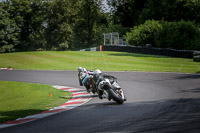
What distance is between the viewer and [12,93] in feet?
48.3

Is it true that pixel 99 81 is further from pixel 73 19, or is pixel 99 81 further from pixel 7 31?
pixel 73 19

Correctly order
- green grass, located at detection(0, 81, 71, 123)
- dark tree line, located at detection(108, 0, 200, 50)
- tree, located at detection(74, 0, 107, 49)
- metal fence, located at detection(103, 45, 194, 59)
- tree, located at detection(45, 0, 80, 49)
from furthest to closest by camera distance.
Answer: tree, located at detection(74, 0, 107, 49)
tree, located at detection(45, 0, 80, 49)
dark tree line, located at detection(108, 0, 200, 50)
metal fence, located at detection(103, 45, 194, 59)
green grass, located at detection(0, 81, 71, 123)

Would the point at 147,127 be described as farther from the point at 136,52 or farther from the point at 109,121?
the point at 136,52

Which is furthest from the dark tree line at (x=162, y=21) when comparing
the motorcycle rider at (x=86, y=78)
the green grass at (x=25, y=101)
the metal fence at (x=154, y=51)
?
the motorcycle rider at (x=86, y=78)

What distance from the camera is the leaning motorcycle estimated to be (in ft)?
34.5

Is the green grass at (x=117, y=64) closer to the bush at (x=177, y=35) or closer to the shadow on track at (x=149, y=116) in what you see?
the bush at (x=177, y=35)

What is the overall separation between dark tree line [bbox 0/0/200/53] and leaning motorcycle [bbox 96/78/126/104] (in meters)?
41.7

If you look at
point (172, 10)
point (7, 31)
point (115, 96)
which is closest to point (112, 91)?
point (115, 96)

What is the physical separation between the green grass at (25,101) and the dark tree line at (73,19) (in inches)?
1513

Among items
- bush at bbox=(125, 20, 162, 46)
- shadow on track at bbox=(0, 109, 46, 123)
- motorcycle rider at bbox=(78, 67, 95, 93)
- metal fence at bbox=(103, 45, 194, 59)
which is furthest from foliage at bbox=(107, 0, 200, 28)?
shadow on track at bbox=(0, 109, 46, 123)

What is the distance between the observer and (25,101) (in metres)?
12.2

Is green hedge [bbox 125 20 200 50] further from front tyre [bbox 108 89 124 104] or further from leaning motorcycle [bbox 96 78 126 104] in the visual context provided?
front tyre [bbox 108 89 124 104]

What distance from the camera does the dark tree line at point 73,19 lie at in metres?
63.8

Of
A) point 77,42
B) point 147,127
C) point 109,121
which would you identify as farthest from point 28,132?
point 77,42
